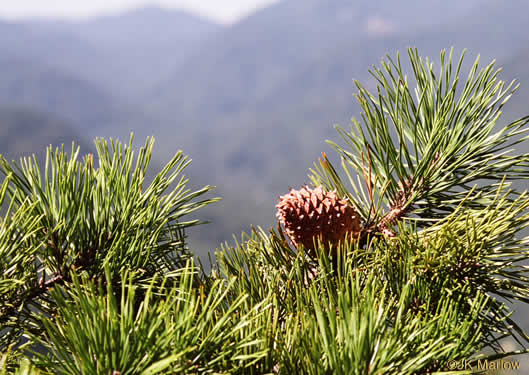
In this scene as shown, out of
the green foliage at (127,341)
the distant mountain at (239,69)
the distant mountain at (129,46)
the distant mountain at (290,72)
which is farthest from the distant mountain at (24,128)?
the green foliage at (127,341)

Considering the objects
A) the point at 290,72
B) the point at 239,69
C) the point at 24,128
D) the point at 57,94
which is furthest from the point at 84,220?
the point at 239,69

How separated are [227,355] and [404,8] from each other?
5205 inches

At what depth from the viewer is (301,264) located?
71 cm

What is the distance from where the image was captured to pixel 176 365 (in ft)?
1.49

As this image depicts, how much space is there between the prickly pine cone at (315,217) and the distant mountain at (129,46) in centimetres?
11993

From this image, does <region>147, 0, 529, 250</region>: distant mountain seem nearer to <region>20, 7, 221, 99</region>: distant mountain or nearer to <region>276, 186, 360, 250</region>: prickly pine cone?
<region>20, 7, 221, 99</region>: distant mountain

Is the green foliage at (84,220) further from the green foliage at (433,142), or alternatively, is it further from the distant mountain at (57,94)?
the distant mountain at (57,94)

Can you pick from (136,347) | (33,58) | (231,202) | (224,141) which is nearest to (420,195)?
(136,347)

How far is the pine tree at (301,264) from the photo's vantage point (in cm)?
46

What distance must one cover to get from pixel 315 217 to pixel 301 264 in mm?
76

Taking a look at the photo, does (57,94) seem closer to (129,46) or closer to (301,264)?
(129,46)

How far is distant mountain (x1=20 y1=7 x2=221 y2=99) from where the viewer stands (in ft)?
374

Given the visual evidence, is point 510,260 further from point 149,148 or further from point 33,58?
point 33,58

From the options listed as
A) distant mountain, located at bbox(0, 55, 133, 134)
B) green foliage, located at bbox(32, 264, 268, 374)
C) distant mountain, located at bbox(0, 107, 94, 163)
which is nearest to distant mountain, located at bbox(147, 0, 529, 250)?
distant mountain, located at bbox(0, 55, 133, 134)
